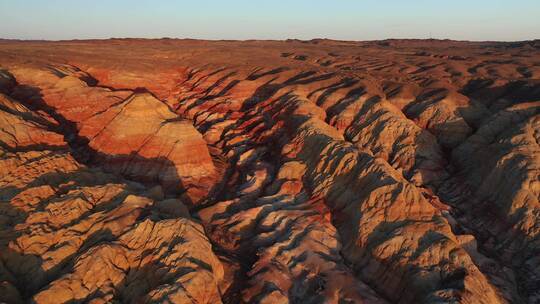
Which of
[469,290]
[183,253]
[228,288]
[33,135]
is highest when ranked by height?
[33,135]

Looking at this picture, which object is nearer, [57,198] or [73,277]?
[73,277]

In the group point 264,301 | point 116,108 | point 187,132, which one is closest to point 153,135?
point 187,132

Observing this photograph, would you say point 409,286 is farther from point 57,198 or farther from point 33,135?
point 33,135

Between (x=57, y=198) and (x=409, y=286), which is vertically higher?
(x=57, y=198)

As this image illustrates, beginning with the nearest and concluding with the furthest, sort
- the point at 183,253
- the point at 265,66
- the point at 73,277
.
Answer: the point at 73,277 → the point at 183,253 → the point at 265,66

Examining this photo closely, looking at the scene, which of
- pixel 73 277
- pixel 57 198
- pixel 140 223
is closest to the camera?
pixel 73 277

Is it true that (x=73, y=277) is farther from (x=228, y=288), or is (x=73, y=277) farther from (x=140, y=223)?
(x=228, y=288)
